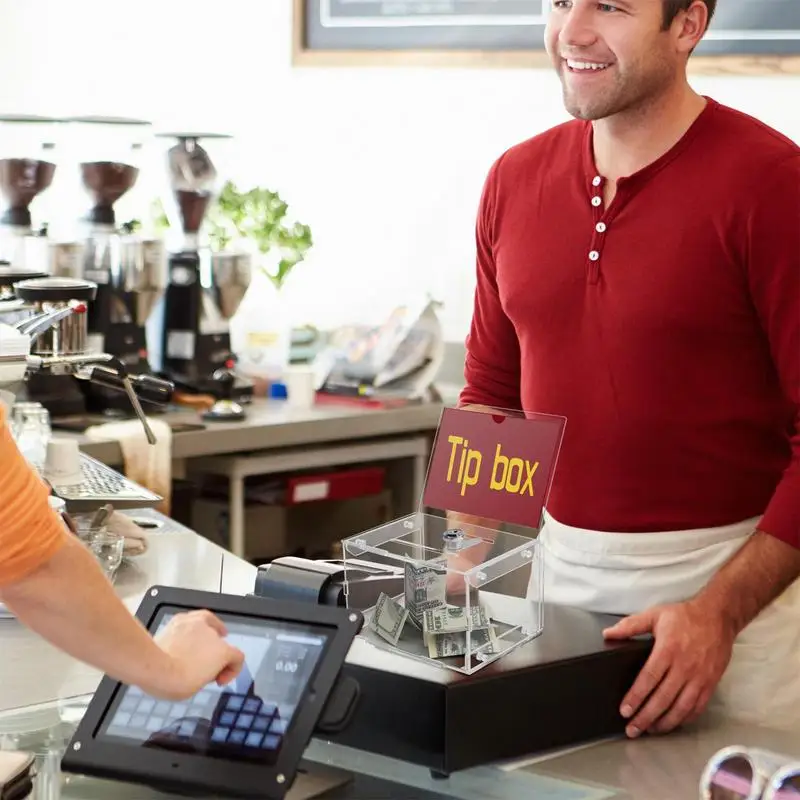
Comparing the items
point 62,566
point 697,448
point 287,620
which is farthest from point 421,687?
point 697,448

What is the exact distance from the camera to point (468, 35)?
145 inches

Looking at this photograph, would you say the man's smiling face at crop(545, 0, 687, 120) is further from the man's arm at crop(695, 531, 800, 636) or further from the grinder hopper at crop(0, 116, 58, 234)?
the grinder hopper at crop(0, 116, 58, 234)

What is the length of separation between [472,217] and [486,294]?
1.82m

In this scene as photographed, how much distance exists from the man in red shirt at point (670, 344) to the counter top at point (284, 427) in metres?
1.41

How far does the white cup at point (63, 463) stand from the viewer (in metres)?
2.26

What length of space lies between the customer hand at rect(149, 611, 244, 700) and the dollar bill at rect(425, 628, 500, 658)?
197 mm

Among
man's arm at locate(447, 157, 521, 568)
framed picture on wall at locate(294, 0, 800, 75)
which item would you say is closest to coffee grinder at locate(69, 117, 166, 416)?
framed picture on wall at locate(294, 0, 800, 75)

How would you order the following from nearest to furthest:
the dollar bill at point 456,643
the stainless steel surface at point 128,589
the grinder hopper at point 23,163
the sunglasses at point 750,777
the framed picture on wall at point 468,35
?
the sunglasses at point 750,777 < the dollar bill at point 456,643 < the stainless steel surface at point 128,589 < the framed picture on wall at point 468,35 < the grinder hopper at point 23,163

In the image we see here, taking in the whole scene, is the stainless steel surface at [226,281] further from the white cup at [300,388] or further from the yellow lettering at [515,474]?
the yellow lettering at [515,474]

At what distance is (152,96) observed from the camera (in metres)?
4.10

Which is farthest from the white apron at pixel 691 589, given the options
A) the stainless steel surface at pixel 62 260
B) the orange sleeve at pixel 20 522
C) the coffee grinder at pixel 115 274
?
the stainless steel surface at pixel 62 260

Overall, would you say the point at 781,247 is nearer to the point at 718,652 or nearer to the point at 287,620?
the point at 718,652

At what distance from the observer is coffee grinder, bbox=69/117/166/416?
3.32 m

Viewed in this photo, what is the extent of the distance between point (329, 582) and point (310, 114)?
279 centimetres
